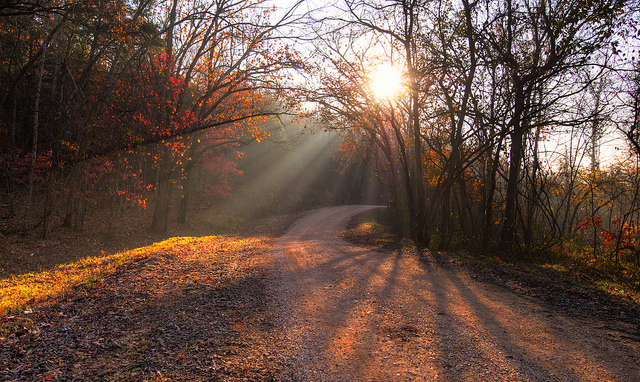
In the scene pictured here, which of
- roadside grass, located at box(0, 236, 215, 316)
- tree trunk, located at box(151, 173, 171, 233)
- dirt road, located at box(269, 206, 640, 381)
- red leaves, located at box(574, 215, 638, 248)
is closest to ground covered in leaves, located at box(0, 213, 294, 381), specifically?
roadside grass, located at box(0, 236, 215, 316)

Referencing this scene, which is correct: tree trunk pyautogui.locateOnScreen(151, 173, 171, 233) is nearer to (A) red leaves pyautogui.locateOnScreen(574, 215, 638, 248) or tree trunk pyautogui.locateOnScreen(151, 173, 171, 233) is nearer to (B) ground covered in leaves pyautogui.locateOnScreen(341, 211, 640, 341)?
(B) ground covered in leaves pyautogui.locateOnScreen(341, 211, 640, 341)

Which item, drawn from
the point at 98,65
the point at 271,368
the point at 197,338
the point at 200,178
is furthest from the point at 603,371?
the point at 200,178

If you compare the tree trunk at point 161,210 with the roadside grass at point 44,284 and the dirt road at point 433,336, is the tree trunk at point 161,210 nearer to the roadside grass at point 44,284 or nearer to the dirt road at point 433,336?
the roadside grass at point 44,284

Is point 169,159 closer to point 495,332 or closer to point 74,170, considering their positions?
point 74,170

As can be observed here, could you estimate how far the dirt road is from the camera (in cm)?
353

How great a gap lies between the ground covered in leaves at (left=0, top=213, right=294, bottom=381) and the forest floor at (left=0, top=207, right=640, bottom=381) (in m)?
0.02

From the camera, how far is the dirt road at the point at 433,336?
3529mm

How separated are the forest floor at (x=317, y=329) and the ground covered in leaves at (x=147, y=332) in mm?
20

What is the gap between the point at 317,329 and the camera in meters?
4.59

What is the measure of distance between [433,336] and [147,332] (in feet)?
12.4

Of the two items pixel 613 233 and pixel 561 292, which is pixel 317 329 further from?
pixel 613 233

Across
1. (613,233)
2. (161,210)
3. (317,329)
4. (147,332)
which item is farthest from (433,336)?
(161,210)

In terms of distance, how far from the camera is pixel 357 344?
4.14m

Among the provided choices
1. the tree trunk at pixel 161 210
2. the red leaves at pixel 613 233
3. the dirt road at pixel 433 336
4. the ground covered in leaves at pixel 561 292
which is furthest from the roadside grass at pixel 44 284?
the red leaves at pixel 613 233
